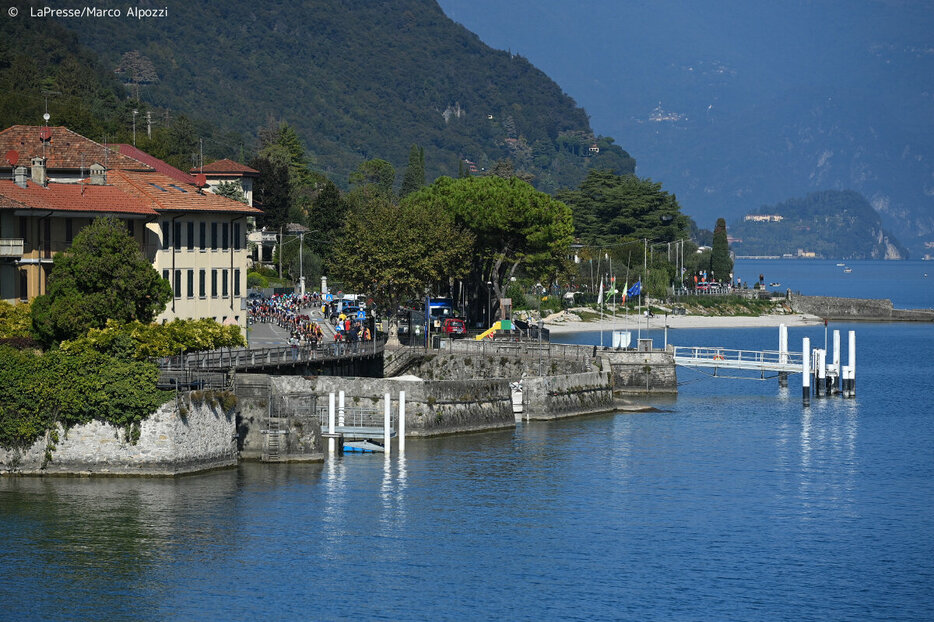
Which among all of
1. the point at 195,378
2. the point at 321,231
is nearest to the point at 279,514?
the point at 195,378

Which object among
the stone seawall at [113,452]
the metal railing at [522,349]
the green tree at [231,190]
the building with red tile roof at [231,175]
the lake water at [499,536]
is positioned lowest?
the lake water at [499,536]

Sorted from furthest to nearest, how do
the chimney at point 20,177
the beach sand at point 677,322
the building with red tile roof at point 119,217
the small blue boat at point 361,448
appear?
the beach sand at point 677,322, the chimney at point 20,177, the building with red tile roof at point 119,217, the small blue boat at point 361,448

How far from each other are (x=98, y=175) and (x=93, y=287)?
19687mm

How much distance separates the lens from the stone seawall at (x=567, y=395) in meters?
81.5

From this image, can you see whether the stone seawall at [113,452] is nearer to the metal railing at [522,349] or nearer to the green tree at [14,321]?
the green tree at [14,321]

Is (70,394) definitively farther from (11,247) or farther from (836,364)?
(836,364)

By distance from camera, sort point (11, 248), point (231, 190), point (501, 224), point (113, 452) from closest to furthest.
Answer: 1. point (113, 452)
2. point (11, 248)
3. point (501, 224)
4. point (231, 190)

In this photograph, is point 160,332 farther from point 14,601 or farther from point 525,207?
point 525,207

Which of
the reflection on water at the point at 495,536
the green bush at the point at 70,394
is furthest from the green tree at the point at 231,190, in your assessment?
the green bush at the point at 70,394

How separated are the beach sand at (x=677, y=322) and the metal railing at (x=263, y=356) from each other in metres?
61.2

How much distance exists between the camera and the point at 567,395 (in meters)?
83.0

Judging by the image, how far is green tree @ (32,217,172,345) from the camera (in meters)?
65.8

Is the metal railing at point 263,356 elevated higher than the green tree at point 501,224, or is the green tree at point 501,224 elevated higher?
the green tree at point 501,224

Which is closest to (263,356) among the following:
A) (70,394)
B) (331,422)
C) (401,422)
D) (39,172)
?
(331,422)
